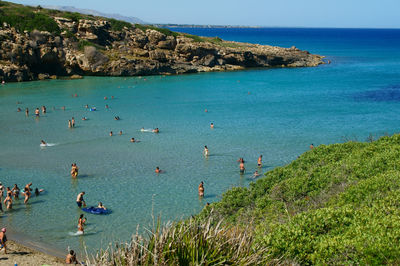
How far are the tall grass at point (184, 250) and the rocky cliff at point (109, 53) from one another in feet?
199

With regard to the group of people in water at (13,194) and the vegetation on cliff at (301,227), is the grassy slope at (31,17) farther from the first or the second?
the vegetation on cliff at (301,227)

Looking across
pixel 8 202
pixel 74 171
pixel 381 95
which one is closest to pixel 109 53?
pixel 381 95

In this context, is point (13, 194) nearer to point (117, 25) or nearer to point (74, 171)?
point (74, 171)

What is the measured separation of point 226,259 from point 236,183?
16.6 m

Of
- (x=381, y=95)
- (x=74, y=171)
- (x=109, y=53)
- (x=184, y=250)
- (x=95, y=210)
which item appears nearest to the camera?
(x=184, y=250)

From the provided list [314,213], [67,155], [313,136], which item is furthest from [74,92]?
[314,213]

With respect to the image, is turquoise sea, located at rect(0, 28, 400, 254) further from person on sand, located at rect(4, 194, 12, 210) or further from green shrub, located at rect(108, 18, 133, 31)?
green shrub, located at rect(108, 18, 133, 31)

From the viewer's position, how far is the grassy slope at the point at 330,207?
8469mm

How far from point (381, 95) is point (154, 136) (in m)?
35.0

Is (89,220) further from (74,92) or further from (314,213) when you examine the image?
(74,92)

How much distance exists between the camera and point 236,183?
23.5 metres

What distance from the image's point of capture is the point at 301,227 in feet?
31.5

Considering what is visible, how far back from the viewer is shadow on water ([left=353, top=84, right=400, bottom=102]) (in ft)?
165

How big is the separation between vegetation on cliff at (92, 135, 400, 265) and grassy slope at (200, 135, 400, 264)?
0.07 ft
